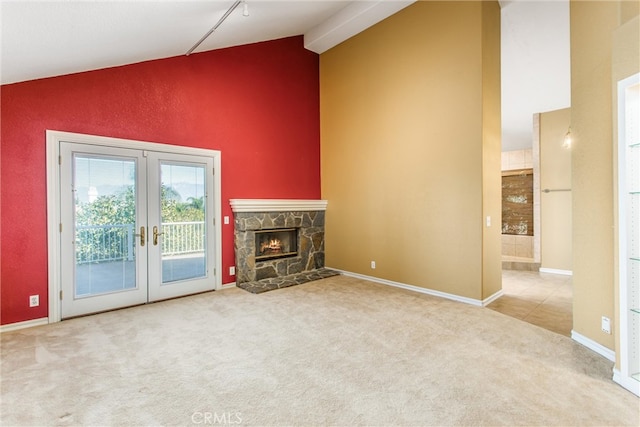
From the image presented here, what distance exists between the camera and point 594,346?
273 centimetres

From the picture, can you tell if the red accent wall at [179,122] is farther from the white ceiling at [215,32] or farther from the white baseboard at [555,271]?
the white baseboard at [555,271]

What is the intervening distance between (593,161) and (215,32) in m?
4.47

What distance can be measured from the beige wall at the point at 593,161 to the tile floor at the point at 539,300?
59 centimetres

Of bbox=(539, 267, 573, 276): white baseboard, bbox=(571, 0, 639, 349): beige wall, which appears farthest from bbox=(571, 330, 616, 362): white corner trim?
bbox=(539, 267, 573, 276): white baseboard

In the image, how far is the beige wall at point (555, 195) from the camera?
6.11m

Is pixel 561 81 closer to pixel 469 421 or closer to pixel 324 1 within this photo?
pixel 324 1

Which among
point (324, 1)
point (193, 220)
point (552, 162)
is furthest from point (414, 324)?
point (552, 162)

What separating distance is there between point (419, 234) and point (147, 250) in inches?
157

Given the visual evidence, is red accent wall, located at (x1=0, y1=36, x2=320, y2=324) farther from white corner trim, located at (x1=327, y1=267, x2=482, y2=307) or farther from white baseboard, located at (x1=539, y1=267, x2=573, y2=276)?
white baseboard, located at (x1=539, y1=267, x2=573, y2=276)

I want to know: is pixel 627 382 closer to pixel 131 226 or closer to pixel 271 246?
pixel 271 246

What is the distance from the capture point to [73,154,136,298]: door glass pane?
12.1 ft

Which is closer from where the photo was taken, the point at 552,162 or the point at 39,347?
the point at 39,347

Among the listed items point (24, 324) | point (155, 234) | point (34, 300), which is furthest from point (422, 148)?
point (24, 324)

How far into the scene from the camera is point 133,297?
4074 mm
